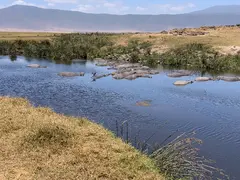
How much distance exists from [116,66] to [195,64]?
39.3ft

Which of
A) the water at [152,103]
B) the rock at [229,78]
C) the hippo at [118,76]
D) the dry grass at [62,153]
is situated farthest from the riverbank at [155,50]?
the dry grass at [62,153]

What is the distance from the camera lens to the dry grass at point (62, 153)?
12.3 metres

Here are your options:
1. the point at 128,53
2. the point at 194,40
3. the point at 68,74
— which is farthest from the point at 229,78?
the point at 194,40

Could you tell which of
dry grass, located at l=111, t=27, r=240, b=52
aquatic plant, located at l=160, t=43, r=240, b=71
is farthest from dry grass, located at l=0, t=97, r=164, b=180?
dry grass, located at l=111, t=27, r=240, b=52

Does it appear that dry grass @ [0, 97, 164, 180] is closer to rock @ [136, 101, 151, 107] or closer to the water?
the water

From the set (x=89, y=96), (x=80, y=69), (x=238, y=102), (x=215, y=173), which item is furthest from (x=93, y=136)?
(x=80, y=69)

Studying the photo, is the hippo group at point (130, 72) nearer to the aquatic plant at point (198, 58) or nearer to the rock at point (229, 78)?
the rock at point (229, 78)

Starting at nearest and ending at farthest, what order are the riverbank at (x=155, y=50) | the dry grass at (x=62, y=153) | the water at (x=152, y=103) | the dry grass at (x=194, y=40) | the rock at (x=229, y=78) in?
1. the dry grass at (x=62, y=153)
2. the water at (x=152, y=103)
3. the rock at (x=229, y=78)
4. the riverbank at (x=155, y=50)
5. the dry grass at (x=194, y=40)

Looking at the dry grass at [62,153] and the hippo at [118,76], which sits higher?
the dry grass at [62,153]

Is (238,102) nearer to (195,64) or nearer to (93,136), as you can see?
(93,136)

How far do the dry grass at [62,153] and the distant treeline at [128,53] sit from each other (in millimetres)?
38635

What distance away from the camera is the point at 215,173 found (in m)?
16.5

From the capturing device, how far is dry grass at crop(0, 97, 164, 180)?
40.3 ft

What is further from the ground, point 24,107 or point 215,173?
point 24,107
